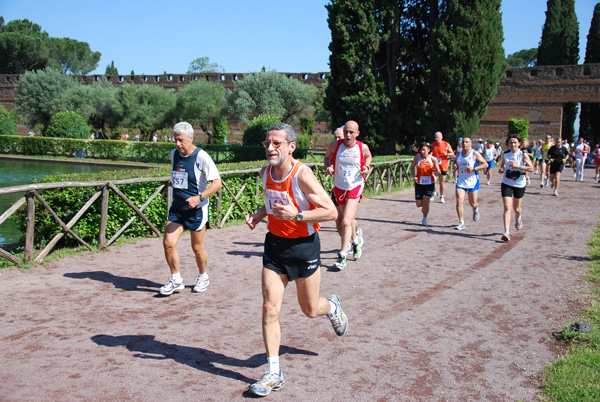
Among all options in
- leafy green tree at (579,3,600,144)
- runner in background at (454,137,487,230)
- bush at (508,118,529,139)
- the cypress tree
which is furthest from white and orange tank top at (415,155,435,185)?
leafy green tree at (579,3,600,144)

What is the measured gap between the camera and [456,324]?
5188mm

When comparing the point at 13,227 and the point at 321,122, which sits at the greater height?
the point at 321,122

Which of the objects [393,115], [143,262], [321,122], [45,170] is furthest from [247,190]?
[321,122]

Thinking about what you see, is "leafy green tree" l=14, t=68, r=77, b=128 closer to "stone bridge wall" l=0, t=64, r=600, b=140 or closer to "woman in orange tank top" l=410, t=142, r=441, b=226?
"stone bridge wall" l=0, t=64, r=600, b=140

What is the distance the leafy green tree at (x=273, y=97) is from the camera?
42.6 m

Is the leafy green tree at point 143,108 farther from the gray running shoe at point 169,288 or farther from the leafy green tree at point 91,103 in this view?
the gray running shoe at point 169,288

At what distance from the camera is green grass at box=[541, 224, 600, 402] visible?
3645 millimetres

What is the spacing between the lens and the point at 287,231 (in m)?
3.92

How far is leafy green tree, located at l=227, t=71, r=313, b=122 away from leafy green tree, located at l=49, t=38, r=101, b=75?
177 ft

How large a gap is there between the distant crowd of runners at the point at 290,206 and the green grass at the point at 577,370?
1624 mm

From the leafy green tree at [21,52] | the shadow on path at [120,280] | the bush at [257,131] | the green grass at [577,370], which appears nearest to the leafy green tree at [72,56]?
the leafy green tree at [21,52]

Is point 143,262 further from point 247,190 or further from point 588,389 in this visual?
point 588,389

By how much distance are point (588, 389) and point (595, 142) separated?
3841 cm

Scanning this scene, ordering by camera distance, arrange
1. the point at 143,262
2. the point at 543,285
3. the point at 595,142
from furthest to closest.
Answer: the point at 595,142 < the point at 143,262 < the point at 543,285
